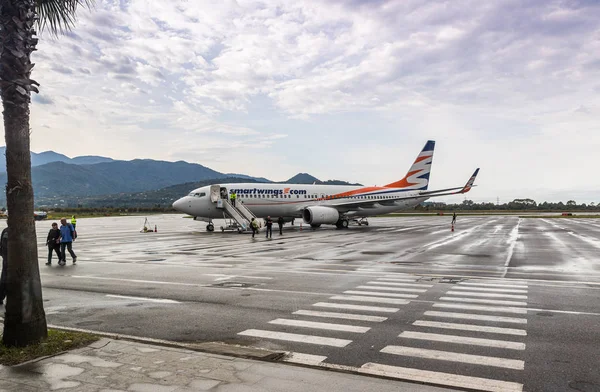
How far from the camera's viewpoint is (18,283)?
711cm

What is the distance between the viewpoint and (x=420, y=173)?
49594mm

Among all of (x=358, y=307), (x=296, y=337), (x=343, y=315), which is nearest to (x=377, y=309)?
(x=358, y=307)

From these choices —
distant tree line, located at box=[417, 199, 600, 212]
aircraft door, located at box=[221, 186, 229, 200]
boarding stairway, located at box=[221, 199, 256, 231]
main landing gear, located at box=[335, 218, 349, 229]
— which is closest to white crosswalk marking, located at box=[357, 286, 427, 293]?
boarding stairway, located at box=[221, 199, 256, 231]

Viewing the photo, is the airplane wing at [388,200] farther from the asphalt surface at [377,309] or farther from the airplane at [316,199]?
the asphalt surface at [377,309]

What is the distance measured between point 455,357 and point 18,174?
22.8ft

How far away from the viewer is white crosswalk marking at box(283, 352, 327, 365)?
22.1ft

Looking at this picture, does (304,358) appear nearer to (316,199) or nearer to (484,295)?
(484,295)

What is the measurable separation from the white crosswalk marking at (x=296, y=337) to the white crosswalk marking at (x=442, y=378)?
118 centimetres

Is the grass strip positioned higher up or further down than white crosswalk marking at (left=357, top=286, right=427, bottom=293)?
higher up

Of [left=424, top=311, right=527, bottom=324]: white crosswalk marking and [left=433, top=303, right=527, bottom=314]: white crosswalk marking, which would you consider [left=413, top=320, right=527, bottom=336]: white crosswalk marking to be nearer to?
[left=424, top=311, right=527, bottom=324]: white crosswalk marking

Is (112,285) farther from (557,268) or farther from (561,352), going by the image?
(557,268)

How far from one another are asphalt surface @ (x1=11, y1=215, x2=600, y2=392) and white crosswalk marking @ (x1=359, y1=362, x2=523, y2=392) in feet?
0.08

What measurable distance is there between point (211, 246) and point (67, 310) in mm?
16348

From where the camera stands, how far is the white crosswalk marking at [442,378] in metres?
5.80
